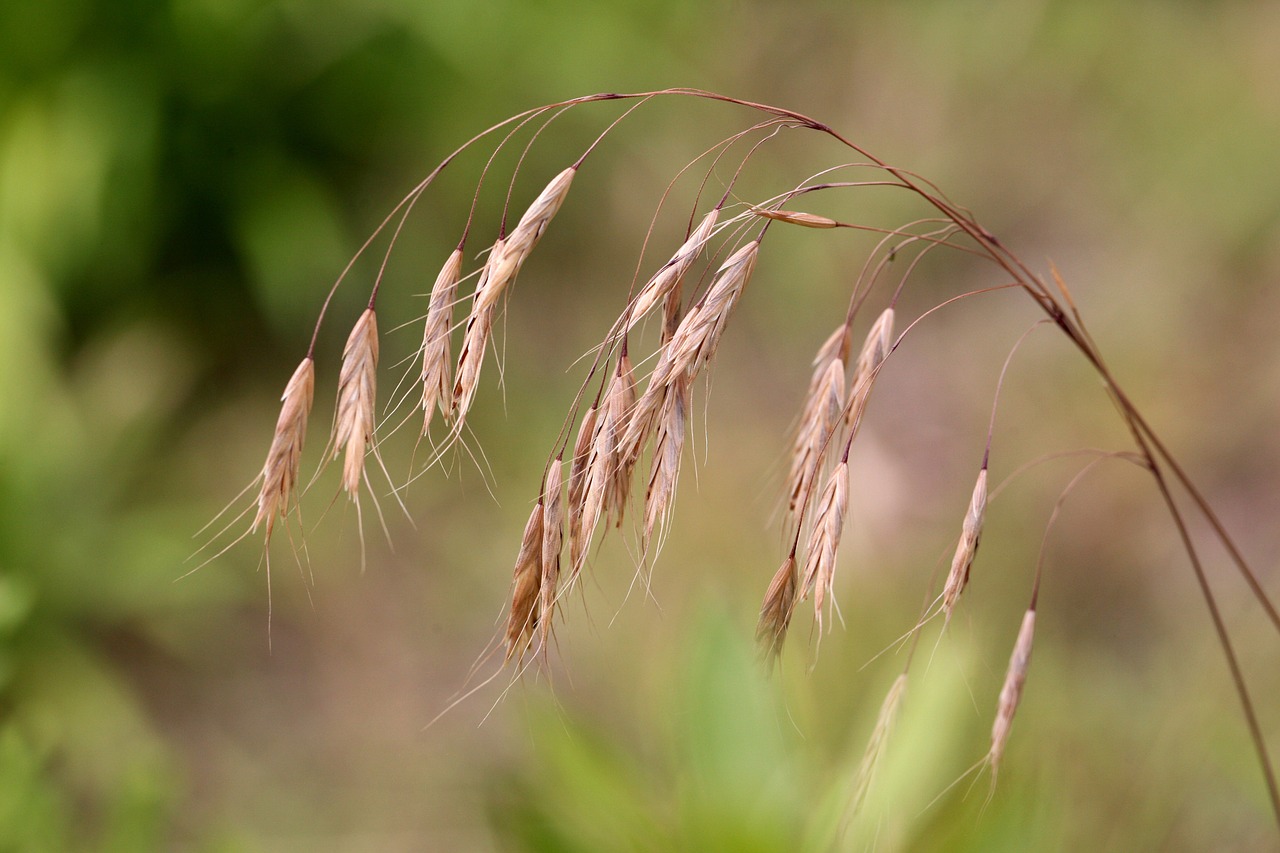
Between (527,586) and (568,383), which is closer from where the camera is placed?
(527,586)

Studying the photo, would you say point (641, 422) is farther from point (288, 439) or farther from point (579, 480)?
point (288, 439)

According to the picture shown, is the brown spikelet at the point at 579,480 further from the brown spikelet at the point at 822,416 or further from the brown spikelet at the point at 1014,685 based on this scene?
the brown spikelet at the point at 1014,685

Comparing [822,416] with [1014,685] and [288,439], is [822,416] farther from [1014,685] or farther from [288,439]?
[288,439]

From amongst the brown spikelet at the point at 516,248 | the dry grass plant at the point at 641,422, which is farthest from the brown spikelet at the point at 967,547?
the brown spikelet at the point at 516,248

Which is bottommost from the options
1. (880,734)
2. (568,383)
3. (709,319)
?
(880,734)

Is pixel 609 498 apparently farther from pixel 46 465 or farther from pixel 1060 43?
pixel 1060 43

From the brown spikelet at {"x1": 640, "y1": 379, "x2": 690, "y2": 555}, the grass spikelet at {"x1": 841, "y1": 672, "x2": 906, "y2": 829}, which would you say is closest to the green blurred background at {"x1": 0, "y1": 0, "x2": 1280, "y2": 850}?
the grass spikelet at {"x1": 841, "y1": 672, "x2": 906, "y2": 829}

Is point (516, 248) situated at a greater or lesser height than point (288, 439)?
greater

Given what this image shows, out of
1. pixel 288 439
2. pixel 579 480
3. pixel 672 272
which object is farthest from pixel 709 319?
pixel 288 439
